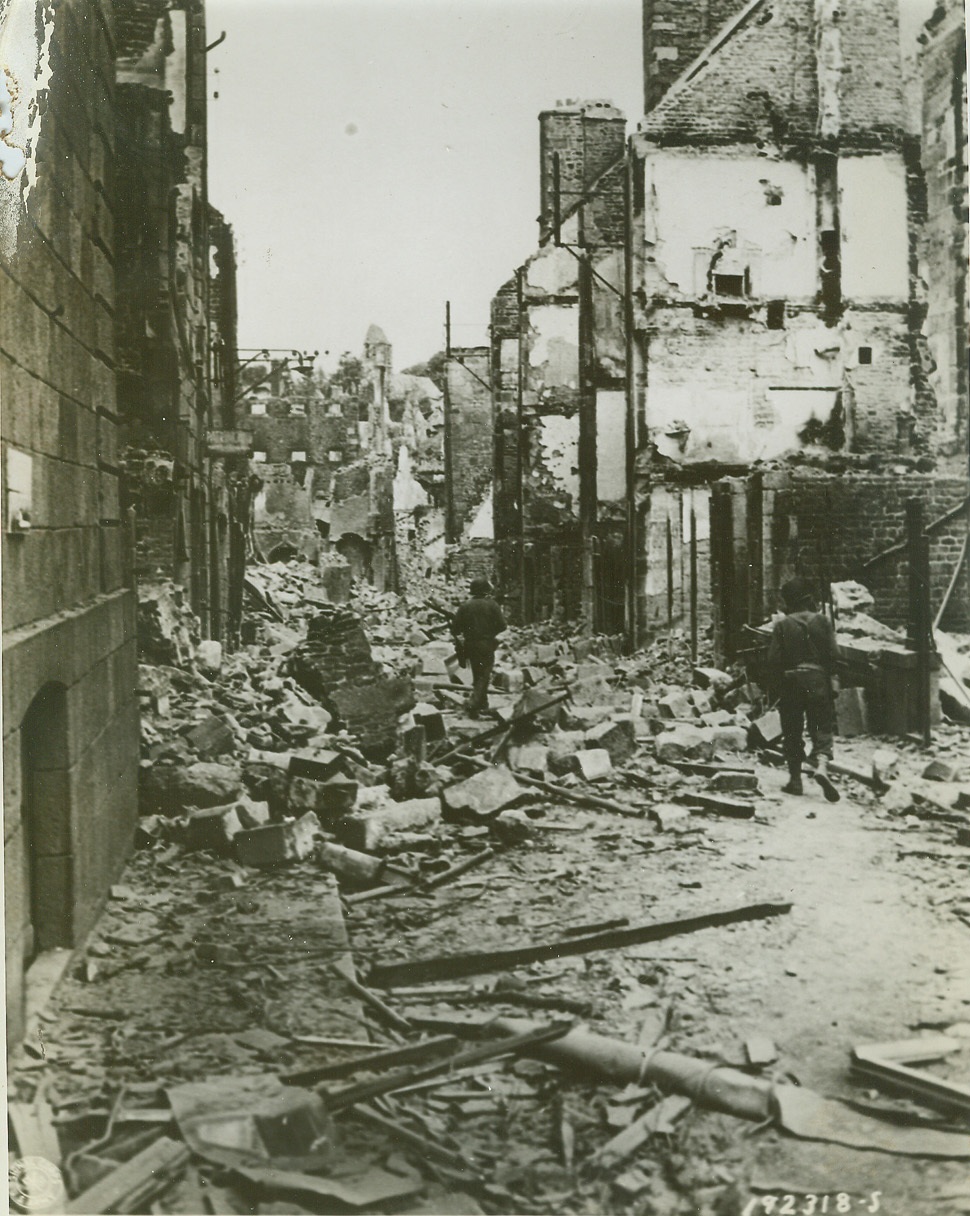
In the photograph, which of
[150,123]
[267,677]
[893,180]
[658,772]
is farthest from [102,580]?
[893,180]

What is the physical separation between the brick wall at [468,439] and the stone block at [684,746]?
1.81 m

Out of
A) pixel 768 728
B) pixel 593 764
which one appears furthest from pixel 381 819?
pixel 768 728

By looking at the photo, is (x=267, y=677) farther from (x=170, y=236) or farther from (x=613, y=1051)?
(x=613, y=1051)

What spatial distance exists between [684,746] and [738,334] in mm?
5789

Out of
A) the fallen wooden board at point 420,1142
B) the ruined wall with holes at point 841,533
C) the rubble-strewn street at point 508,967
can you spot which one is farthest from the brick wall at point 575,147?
the fallen wooden board at point 420,1142

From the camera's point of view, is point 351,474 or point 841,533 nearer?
point 351,474

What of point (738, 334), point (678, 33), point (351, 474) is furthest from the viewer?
point (738, 334)

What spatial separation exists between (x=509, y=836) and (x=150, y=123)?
460cm

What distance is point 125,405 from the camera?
24.8 feet

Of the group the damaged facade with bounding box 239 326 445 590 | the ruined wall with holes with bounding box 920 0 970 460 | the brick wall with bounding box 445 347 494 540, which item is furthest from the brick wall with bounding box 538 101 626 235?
the ruined wall with holes with bounding box 920 0 970 460

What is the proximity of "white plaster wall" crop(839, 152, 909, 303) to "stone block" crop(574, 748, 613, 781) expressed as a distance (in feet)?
11.9

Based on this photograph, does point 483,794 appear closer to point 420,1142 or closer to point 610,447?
point 420,1142

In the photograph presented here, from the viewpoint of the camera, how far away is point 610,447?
8.20 metres

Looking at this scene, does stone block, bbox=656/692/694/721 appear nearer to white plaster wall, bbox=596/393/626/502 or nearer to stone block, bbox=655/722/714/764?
stone block, bbox=655/722/714/764
